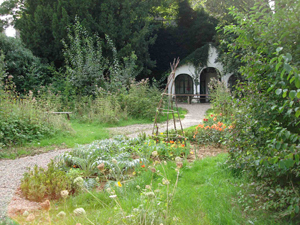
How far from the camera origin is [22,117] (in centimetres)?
645

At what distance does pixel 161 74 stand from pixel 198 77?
3122 mm

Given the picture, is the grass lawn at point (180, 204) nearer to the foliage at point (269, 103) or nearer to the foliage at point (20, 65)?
the foliage at point (269, 103)

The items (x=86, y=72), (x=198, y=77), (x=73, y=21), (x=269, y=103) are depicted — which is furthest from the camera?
(x=198, y=77)

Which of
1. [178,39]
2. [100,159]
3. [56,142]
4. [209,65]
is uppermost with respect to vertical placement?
[178,39]

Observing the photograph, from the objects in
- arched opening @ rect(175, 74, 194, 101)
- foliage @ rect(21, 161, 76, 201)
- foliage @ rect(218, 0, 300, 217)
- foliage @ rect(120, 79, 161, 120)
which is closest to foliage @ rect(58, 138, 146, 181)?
foliage @ rect(21, 161, 76, 201)

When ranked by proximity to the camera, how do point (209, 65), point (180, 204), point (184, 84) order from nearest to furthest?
1. point (180, 204)
2. point (209, 65)
3. point (184, 84)

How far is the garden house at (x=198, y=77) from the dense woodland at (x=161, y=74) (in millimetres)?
702

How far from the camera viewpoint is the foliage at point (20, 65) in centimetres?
1141

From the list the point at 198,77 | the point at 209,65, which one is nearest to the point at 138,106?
the point at 198,77

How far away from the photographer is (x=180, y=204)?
2725 millimetres

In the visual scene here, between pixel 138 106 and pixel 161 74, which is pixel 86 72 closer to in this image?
pixel 138 106

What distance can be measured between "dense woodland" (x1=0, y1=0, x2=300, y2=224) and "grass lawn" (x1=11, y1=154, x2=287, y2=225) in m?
0.17

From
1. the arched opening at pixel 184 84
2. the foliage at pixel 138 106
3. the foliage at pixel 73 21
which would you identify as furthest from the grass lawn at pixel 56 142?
the arched opening at pixel 184 84

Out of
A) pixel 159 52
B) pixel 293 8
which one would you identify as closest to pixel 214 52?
pixel 159 52
